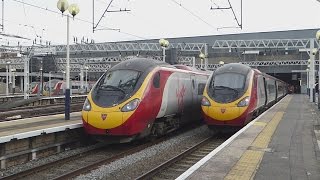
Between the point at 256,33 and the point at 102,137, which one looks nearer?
the point at 102,137

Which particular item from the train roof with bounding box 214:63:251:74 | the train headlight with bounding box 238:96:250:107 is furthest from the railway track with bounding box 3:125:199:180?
the train roof with bounding box 214:63:251:74

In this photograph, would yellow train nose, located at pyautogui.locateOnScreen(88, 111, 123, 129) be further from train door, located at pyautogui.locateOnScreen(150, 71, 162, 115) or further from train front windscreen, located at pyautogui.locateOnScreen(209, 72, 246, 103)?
train front windscreen, located at pyautogui.locateOnScreen(209, 72, 246, 103)

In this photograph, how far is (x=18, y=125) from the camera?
13.9 meters

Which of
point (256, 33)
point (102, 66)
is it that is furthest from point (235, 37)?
point (102, 66)

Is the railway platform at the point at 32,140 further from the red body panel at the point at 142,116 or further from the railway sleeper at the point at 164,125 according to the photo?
the railway sleeper at the point at 164,125

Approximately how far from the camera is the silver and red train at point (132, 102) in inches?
501

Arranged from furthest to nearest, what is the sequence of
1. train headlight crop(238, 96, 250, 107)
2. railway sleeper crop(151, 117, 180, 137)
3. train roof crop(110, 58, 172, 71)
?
train headlight crop(238, 96, 250, 107) < railway sleeper crop(151, 117, 180, 137) < train roof crop(110, 58, 172, 71)

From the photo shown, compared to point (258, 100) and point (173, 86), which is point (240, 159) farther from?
point (258, 100)

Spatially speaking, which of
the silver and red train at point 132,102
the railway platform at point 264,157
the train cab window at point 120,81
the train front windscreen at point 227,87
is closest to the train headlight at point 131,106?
the silver and red train at point 132,102

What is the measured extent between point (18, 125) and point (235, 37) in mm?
81349

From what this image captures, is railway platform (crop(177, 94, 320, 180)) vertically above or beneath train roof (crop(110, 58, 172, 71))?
beneath

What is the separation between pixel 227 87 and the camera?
16.6 meters

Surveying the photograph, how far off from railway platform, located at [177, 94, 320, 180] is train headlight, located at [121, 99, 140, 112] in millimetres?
3155

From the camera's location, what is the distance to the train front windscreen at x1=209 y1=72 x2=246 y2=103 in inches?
637
